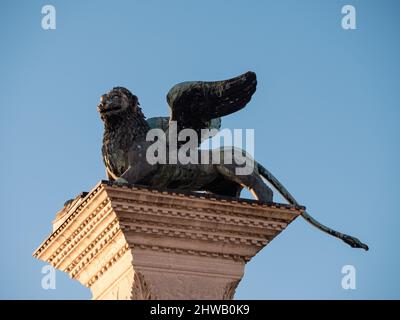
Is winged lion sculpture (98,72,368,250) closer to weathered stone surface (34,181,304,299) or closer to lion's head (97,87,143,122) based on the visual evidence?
lion's head (97,87,143,122)

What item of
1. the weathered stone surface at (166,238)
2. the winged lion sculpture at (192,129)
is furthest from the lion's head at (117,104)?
the weathered stone surface at (166,238)

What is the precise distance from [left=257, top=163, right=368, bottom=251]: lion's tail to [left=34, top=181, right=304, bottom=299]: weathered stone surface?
61 cm

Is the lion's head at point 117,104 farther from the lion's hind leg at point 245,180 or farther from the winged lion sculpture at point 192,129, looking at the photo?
the lion's hind leg at point 245,180

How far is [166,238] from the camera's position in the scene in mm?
20969

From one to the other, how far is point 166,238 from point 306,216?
92.0 inches

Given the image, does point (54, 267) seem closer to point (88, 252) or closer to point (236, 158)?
point (88, 252)

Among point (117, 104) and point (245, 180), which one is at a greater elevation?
point (117, 104)

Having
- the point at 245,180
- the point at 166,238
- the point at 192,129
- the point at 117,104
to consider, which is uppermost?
the point at 117,104

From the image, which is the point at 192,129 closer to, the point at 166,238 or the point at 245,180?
the point at 245,180

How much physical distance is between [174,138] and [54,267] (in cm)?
260

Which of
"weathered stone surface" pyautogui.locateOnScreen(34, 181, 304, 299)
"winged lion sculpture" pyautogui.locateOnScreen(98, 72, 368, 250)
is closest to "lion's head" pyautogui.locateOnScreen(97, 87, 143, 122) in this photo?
"winged lion sculpture" pyautogui.locateOnScreen(98, 72, 368, 250)

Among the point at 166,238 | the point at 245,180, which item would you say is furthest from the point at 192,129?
the point at 166,238

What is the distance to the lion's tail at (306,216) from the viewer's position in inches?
872
